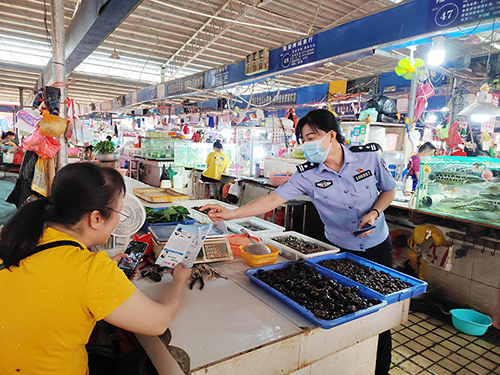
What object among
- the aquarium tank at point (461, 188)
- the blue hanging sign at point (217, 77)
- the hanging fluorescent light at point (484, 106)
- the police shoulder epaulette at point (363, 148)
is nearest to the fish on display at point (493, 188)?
the aquarium tank at point (461, 188)

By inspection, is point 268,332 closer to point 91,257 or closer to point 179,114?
point 91,257

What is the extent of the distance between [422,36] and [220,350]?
335cm

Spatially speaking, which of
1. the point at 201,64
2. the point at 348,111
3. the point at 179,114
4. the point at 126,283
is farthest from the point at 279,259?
the point at 179,114

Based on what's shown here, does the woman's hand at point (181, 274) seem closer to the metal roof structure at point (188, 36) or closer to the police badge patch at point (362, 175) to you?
the police badge patch at point (362, 175)

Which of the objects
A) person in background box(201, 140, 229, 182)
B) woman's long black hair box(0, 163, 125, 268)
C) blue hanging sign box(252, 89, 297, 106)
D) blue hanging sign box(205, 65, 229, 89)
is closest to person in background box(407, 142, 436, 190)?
blue hanging sign box(205, 65, 229, 89)

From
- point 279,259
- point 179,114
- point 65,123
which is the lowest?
point 279,259

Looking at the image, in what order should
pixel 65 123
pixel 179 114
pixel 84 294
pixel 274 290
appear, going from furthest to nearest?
pixel 179 114 < pixel 65 123 < pixel 274 290 < pixel 84 294

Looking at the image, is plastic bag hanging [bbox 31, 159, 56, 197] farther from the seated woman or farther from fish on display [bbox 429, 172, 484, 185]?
fish on display [bbox 429, 172, 484, 185]

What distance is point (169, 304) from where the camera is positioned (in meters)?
1.32

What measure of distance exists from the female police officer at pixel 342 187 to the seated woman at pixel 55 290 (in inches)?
43.2

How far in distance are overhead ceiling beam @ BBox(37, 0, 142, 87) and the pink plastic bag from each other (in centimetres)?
165

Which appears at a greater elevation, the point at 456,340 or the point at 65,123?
the point at 65,123

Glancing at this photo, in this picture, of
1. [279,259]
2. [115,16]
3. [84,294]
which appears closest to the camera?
[84,294]

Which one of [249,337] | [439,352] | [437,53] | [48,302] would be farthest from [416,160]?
[48,302]
